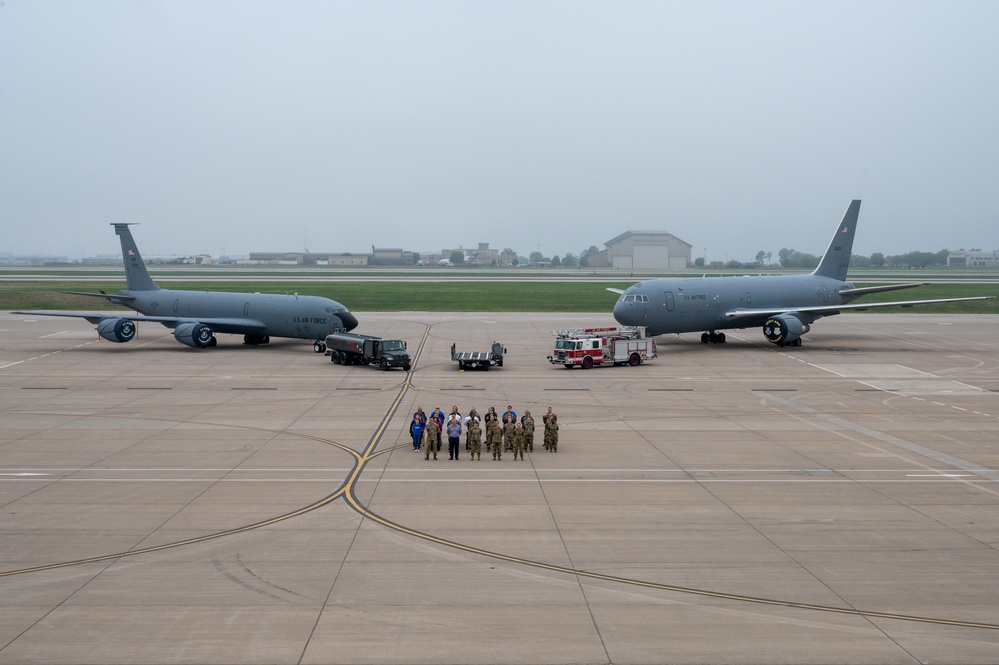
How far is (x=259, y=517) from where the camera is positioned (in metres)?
22.5

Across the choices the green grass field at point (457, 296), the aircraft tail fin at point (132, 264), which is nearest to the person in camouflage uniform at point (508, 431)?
the aircraft tail fin at point (132, 264)

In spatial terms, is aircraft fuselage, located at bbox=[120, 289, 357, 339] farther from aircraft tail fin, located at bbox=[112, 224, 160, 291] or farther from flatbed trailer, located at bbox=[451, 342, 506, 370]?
flatbed trailer, located at bbox=[451, 342, 506, 370]

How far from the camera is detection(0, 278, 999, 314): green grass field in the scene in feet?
337

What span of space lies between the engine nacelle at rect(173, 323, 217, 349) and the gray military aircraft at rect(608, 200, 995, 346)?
30488mm

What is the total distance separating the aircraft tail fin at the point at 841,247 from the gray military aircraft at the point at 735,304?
61 centimetres

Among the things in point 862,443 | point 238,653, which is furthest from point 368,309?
point 238,653

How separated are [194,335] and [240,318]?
3.68 meters

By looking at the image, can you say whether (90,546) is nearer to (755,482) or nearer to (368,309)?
(755,482)

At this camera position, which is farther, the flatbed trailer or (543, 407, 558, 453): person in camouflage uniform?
the flatbed trailer

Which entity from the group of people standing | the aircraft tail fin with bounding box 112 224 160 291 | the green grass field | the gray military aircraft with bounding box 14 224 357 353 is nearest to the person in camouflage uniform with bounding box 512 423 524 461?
the group of people standing

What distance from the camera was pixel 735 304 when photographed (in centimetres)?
6469

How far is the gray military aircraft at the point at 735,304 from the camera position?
61.1 m

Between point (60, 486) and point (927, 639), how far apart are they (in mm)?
23610

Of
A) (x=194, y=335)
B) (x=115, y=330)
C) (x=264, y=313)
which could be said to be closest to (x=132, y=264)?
(x=115, y=330)
